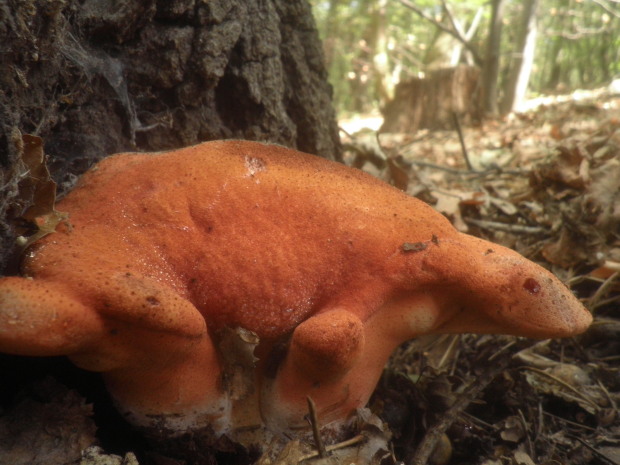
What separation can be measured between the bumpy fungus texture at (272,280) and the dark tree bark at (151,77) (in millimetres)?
352

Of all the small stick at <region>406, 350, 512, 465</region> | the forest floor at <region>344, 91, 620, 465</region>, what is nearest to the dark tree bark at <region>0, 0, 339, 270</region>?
the forest floor at <region>344, 91, 620, 465</region>

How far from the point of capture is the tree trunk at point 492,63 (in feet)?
38.8

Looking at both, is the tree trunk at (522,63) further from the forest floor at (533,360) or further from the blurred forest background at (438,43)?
the forest floor at (533,360)

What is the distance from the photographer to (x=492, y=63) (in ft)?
39.2

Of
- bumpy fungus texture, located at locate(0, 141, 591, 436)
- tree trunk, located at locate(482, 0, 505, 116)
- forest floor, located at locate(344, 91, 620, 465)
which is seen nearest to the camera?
bumpy fungus texture, located at locate(0, 141, 591, 436)

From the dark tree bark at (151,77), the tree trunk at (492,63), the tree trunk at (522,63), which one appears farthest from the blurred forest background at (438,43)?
the dark tree bark at (151,77)

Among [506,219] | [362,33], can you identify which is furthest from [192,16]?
[362,33]

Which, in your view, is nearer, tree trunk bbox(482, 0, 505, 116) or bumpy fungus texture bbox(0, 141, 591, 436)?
bumpy fungus texture bbox(0, 141, 591, 436)

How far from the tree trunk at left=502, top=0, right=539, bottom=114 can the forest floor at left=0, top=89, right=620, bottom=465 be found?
970 cm

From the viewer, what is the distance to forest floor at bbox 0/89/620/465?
186cm

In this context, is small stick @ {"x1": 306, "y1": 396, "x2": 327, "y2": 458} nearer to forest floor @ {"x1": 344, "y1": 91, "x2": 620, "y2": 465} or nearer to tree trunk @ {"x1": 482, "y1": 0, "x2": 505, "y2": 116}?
forest floor @ {"x1": 344, "y1": 91, "x2": 620, "y2": 465}

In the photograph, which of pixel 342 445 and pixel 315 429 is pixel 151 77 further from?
pixel 342 445

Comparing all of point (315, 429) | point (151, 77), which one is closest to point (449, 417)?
point (315, 429)

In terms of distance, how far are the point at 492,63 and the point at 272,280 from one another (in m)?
11.9
